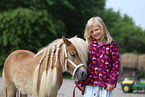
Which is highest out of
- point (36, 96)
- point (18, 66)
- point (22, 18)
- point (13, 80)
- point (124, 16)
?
point (124, 16)

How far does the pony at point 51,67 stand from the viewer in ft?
9.07

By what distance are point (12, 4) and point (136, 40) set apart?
35.5m

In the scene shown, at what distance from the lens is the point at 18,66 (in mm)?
3582

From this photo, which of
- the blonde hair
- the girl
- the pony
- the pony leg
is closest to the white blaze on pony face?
the pony

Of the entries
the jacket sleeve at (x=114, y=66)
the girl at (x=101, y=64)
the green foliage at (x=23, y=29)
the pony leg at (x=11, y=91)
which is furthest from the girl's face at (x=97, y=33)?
the green foliage at (x=23, y=29)

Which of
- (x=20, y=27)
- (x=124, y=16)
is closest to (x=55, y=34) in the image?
(x=20, y=27)

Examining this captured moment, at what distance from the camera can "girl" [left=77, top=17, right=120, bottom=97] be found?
2.73 meters

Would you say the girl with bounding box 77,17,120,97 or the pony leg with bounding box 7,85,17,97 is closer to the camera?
the girl with bounding box 77,17,120,97

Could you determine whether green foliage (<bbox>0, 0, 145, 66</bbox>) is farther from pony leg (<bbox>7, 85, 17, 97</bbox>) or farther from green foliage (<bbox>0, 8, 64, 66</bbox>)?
pony leg (<bbox>7, 85, 17, 97</bbox>)

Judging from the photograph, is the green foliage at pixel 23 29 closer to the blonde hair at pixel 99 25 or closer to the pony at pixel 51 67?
the pony at pixel 51 67

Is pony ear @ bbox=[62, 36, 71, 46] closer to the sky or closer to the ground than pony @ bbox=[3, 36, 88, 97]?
closer to the sky

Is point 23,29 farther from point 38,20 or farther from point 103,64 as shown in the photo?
point 103,64

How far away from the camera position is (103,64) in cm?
276

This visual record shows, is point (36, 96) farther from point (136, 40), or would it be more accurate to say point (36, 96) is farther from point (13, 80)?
point (136, 40)
